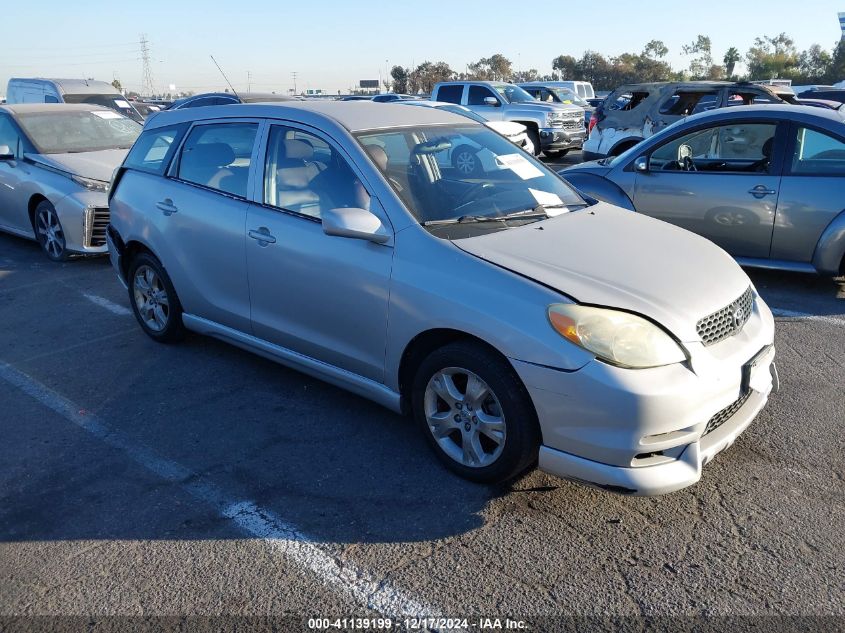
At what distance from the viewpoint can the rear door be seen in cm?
630

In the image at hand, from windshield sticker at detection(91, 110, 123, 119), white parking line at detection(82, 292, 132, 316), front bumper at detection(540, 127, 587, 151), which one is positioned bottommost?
white parking line at detection(82, 292, 132, 316)

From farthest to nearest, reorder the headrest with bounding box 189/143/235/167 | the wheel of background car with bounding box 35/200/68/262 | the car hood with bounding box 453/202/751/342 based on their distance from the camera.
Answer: the wheel of background car with bounding box 35/200/68/262 < the headrest with bounding box 189/143/235/167 < the car hood with bounding box 453/202/751/342

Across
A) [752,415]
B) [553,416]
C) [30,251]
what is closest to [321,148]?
[553,416]

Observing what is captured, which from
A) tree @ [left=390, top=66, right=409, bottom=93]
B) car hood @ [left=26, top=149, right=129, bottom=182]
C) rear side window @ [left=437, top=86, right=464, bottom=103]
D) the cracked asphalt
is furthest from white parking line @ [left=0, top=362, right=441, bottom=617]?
tree @ [left=390, top=66, right=409, bottom=93]

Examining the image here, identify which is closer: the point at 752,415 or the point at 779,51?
the point at 752,415

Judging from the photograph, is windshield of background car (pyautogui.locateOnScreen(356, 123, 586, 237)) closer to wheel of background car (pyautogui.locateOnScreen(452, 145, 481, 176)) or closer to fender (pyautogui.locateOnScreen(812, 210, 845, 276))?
wheel of background car (pyautogui.locateOnScreen(452, 145, 481, 176))

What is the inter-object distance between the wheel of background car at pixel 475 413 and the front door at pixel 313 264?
0.37 metres

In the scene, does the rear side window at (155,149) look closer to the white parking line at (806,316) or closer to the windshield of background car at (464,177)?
the windshield of background car at (464,177)

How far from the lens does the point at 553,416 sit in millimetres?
3150

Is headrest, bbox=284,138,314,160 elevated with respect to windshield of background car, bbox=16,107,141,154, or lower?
elevated

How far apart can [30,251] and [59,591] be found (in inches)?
288

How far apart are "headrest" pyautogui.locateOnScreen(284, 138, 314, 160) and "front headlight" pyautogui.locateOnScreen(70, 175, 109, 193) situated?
457cm

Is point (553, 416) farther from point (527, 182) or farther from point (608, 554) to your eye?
point (527, 182)

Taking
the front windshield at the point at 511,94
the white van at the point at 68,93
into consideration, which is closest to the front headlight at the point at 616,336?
the white van at the point at 68,93
